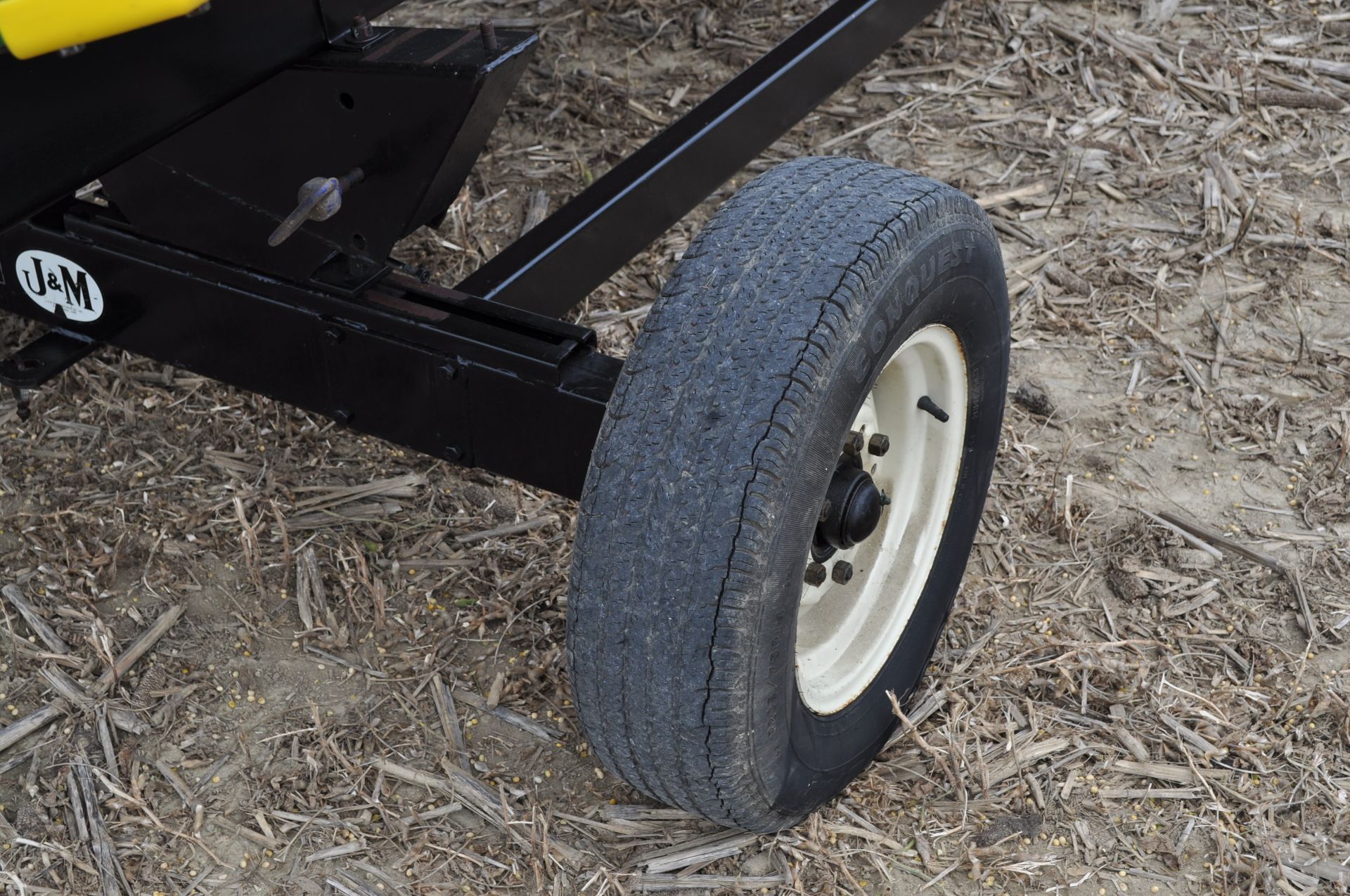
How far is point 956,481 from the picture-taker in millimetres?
2783

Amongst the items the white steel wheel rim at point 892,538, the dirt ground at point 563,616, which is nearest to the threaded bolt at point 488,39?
the white steel wheel rim at point 892,538

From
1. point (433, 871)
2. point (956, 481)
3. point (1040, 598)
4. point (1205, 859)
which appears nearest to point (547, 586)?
point (433, 871)

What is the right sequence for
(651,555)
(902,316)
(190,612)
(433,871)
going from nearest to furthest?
(651,555), (902,316), (433,871), (190,612)

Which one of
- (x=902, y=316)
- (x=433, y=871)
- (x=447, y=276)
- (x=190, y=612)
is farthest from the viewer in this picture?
(x=447, y=276)

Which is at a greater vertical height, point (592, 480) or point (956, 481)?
point (592, 480)

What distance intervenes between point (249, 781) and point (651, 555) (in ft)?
3.90

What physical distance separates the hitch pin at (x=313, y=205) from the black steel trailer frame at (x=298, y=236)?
13 centimetres

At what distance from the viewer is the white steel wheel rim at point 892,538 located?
2.60 m

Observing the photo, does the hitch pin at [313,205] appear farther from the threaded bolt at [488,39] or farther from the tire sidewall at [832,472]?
the tire sidewall at [832,472]

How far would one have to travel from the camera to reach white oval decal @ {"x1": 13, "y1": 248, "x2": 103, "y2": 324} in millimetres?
2730

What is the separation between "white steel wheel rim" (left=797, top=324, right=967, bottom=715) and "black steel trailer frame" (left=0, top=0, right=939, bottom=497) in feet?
2.00

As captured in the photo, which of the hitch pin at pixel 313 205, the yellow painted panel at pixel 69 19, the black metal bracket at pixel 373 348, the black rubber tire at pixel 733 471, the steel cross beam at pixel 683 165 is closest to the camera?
the yellow painted panel at pixel 69 19

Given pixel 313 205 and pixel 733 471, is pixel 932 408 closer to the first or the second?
pixel 733 471

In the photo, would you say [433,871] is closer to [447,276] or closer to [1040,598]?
[1040,598]
